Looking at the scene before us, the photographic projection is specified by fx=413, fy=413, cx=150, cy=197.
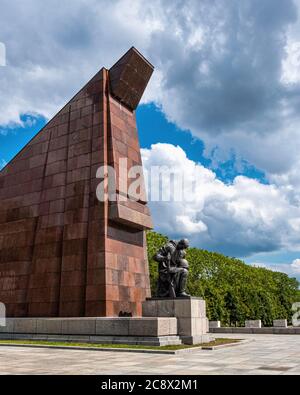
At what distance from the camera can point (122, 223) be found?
17.9m

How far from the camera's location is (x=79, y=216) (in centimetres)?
1786

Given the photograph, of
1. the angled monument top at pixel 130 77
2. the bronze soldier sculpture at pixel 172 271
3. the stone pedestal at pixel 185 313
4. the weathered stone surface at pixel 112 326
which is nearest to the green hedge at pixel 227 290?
the bronze soldier sculpture at pixel 172 271

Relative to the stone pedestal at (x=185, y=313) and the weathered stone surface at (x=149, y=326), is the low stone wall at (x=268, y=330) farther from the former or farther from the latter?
the weathered stone surface at (x=149, y=326)

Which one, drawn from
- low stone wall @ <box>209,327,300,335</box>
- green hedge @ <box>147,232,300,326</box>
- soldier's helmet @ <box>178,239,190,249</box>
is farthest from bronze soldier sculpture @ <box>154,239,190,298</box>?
green hedge @ <box>147,232,300,326</box>

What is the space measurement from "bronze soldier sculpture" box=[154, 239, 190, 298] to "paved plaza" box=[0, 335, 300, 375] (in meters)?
3.84

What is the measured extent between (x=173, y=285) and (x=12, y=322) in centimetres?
712

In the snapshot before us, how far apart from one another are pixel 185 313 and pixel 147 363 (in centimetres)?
547

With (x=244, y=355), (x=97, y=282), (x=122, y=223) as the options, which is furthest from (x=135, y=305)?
(x=244, y=355)

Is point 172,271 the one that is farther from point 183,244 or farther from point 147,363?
point 147,363

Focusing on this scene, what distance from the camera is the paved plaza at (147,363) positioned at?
8.80m

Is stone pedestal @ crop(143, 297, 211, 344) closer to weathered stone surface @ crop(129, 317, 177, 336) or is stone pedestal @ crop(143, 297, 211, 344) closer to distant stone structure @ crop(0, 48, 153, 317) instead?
weathered stone surface @ crop(129, 317, 177, 336)

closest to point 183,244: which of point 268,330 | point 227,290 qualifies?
point 268,330

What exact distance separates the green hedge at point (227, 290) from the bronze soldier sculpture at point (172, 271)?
52.1ft

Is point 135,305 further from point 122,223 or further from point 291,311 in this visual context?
point 291,311
